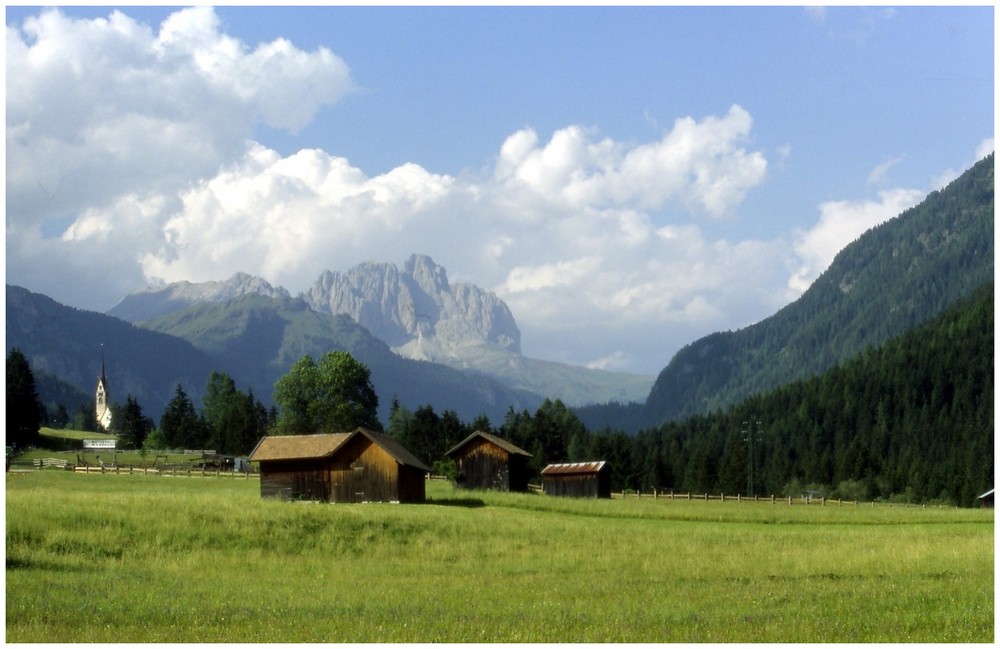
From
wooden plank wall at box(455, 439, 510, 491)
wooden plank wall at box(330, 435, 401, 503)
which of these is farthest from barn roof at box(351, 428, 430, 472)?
wooden plank wall at box(455, 439, 510, 491)

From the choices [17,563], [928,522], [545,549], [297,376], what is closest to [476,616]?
[17,563]

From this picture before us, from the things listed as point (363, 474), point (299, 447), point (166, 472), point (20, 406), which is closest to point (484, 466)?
point (363, 474)

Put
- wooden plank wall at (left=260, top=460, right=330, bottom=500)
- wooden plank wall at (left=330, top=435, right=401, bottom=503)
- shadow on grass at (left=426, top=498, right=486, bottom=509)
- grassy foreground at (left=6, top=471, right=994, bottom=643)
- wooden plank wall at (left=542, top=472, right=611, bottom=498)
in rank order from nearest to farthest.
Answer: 1. grassy foreground at (left=6, top=471, right=994, bottom=643)
2. shadow on grass at (left=426, top=498, right=486, bottom=509)
3. wooden plank wall at (left=330, top=435, right=401, bottom=503)
4. wooden plank wall at (left=260, top=460, right=330, bottom=500)
5. wooden plank wall at (left=542, top=472, right=611, bottom=498)

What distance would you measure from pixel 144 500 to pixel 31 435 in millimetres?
89476

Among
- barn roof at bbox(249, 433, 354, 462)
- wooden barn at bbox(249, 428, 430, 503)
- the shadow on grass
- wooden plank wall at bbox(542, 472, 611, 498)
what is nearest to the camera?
the shadow on grass

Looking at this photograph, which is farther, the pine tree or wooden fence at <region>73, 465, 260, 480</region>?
the pine tree

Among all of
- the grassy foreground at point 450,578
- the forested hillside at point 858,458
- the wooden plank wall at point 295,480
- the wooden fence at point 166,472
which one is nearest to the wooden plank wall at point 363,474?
the wooden plank wall at point 295,480

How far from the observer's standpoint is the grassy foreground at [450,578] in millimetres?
23516

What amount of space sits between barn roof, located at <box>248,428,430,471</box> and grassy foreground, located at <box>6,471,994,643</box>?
888 inches

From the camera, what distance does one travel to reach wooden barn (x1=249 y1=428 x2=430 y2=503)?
81.1m

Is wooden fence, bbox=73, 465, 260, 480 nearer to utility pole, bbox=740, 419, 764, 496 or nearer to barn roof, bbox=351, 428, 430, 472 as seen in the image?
barn roof, bbox=351, 428, 430, 472

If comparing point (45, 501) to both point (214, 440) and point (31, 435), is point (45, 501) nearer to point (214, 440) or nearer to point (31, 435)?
point (31, 435)

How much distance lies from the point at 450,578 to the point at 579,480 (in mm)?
69620

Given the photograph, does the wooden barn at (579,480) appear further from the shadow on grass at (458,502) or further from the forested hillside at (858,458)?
the forested hillside at (858,458)
